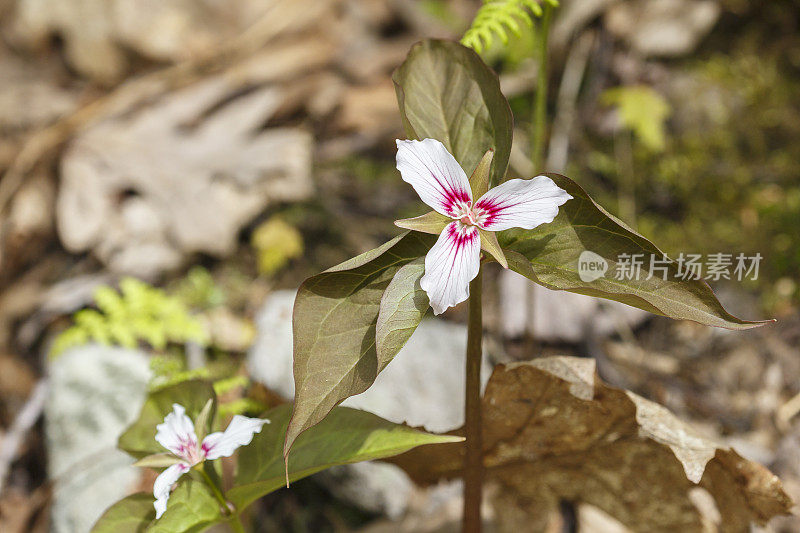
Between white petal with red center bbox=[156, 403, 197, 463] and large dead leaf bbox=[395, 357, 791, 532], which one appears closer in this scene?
white petal with red center bbox=[156, 403, 197, 463]

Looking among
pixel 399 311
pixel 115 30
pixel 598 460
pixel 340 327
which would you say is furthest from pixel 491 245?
pixel 115 30

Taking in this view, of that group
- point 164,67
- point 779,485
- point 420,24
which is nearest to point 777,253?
point 779,485

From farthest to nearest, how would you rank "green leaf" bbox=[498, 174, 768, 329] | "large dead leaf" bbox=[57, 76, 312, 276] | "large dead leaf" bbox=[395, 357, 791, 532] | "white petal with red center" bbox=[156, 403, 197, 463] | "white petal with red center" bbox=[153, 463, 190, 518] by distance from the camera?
"large dead leaf" bbox=[57, 76, 312, 276]
"large dead leaf" bbox=[395, 357, 791, 532]
"white petal with red center" bbox=[156, 403, 197, 463]
"white petal with red center" bbox=[153, 463, 190, 518]
"green leaf" bbox=[498, 174, 768, 329]

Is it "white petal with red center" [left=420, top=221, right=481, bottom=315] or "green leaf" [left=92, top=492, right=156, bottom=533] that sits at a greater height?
"white petal with red center" [left=420, top=221, right=481, bottom=315]

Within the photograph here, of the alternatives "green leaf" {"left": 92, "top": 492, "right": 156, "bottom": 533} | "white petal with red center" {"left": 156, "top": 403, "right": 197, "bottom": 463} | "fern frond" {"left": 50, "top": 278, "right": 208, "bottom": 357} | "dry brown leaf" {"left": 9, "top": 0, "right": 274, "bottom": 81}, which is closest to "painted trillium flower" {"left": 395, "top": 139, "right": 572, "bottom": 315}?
"white petal with red center" {"left": 156, "top": 403, "right": 197, "bottom": 463}

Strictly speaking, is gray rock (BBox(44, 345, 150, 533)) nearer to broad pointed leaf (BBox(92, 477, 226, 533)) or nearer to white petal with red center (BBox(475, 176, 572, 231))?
broad pointed leaf (BBox(92, 477, 226, 533))

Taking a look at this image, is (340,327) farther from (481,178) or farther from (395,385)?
(395,385)

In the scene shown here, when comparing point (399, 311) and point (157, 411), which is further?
Answer: point (157, 411)

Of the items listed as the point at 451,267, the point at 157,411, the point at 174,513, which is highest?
the point at 451,267
